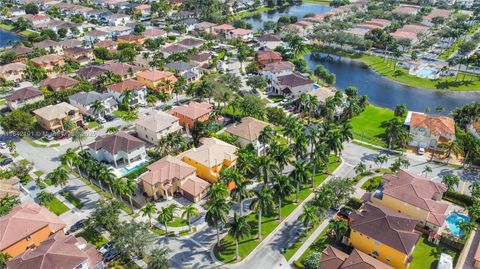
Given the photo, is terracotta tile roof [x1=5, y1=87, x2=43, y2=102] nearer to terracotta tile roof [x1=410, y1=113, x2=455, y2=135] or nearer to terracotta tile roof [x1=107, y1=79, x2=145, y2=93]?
terracotta tile roof [x1=107, y1=79, x2=145, y2=93]

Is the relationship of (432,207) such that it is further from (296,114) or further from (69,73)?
(69,73)

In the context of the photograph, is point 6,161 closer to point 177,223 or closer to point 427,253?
point 177,223

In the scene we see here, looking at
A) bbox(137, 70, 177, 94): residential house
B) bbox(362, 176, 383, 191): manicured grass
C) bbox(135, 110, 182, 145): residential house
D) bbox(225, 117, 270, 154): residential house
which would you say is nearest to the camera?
bbox(362, 176, 383, 191): manicured grass

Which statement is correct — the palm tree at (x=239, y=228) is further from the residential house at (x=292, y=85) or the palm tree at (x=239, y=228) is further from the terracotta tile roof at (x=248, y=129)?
the residential house at (x=292, y=85)

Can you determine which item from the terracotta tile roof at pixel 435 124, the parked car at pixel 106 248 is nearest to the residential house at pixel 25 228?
the parked car at pixel 106 248

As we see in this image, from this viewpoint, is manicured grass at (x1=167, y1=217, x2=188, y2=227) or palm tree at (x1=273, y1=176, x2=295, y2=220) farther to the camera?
manicured grass at (x1=167, y1=217, x2=188, y2=227)

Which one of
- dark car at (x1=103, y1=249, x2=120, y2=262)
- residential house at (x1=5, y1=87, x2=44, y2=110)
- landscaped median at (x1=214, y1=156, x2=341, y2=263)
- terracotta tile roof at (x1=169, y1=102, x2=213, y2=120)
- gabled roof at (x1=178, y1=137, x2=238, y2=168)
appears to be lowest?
dark car at (x1=103, y1=249, x2=120, y2=262)

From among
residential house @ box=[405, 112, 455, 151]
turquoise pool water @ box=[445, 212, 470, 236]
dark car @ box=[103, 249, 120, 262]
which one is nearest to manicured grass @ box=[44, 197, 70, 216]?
dark car @ box=[103, 249, 120, 262]

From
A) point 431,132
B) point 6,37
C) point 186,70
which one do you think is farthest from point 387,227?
point 6,37

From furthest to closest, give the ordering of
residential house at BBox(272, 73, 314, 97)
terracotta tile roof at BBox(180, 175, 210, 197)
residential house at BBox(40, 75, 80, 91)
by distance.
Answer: residential house at BBox(40, 75, 80, 91) < residential house at BBox(272, 73, 314, 97) < terracotta tile roof at BBox(180, 175, 210, 197)
